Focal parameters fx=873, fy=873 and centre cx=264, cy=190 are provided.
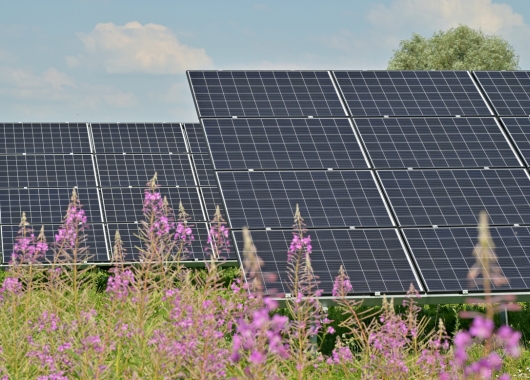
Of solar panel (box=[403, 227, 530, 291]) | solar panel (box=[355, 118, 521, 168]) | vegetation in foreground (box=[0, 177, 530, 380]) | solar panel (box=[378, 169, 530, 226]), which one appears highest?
solar panel (box=[355, 118, 521, 168])

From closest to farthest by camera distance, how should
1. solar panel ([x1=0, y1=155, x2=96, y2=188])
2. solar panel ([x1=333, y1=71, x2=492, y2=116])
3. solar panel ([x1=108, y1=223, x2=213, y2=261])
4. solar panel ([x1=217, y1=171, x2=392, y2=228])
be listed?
solar panel ([x1=217, y1=171, x2=392, y2=228]), solar panel ([x1=333, y1=71, x2=492, y2=116]), solar panel ([x1=108, y1=223, x2=213, y2=261]), solar panel ([x1=0, y1=155, x2=96, y2=188])

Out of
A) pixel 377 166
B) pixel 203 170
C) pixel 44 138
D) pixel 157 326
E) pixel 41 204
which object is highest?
pixel 44 138

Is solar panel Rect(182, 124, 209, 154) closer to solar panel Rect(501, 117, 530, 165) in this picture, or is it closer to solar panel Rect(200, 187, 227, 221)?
solar panel Rect(200, 187, 227, 221)

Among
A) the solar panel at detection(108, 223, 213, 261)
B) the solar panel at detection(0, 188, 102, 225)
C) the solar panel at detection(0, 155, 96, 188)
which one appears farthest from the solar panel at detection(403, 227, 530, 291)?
the solar panel at detection(0, 155, 96, 188)

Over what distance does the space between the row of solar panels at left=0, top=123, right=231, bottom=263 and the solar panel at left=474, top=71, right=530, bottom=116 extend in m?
7.92

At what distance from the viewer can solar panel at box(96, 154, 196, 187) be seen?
2414 centimetres

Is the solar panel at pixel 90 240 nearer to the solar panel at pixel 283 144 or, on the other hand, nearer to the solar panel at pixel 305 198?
the solar panel at pixel 283 144

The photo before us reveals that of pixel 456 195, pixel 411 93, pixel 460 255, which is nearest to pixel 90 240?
pixel 411 93

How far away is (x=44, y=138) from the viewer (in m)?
26.4

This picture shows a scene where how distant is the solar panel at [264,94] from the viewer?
16.5 metres

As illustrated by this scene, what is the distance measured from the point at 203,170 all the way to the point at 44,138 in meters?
5.15

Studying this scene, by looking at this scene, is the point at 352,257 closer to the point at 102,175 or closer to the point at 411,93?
the point at 411,93

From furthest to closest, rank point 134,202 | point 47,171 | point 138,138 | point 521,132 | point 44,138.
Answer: point 138,138 → point 44,138 → point 47,171 → point 134,202 → point 521,132

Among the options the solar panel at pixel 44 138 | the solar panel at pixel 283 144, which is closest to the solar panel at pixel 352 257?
the solar panel at pixel 283 144
